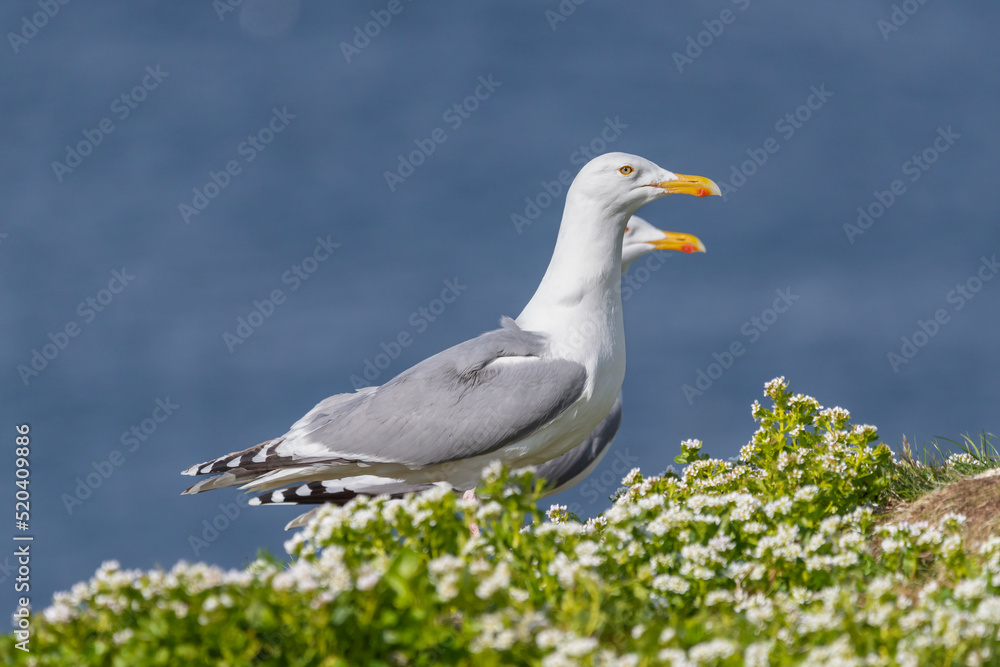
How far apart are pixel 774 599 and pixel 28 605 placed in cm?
333

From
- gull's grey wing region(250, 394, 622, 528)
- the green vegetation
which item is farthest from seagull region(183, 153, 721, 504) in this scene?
the green vegetation

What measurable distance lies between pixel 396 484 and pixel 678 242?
4.06 m

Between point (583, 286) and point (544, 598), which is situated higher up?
point (583, 286)

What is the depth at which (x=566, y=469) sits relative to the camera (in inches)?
356

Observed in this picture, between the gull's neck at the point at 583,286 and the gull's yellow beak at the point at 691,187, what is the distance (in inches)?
14.7

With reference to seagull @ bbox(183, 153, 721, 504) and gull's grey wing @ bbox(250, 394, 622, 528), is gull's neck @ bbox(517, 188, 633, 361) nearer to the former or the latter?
seagull @ bbox(183, 153, 721, 504)

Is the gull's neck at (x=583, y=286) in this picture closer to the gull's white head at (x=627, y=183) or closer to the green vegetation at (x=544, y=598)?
the gull's white head at (x=627, y=183)

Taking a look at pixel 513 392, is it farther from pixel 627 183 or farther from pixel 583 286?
pixel 627 183

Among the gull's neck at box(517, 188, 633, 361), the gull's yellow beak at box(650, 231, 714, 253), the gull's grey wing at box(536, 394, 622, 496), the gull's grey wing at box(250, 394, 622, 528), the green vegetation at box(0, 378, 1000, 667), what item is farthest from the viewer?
the gull's yellow beak at box(650, 231, 714, 253)

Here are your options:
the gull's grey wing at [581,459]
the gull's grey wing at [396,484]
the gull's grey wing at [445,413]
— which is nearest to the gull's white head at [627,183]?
the gull's grey wing at [445,413]

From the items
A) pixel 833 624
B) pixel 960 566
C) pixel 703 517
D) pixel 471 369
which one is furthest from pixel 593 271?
pixel 833 624

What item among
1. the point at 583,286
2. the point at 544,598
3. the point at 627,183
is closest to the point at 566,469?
the point at 583,286

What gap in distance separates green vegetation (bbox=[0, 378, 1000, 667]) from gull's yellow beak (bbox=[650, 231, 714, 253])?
15.9 feet

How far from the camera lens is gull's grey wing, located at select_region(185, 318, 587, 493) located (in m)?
7.16
